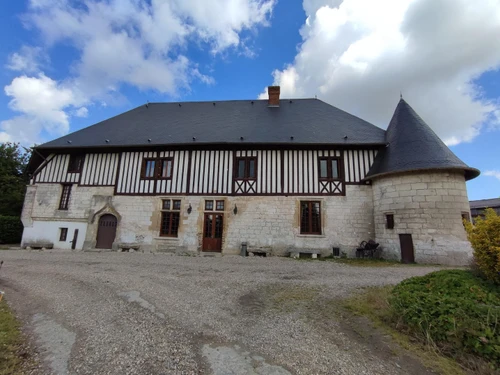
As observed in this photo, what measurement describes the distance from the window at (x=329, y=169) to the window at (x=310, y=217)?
1263mm

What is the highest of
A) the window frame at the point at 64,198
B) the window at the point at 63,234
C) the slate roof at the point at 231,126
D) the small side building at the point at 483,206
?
the slate roof at the point at 231,126

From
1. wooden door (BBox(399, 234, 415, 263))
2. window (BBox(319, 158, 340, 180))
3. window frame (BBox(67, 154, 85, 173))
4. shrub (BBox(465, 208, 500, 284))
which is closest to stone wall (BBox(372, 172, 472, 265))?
wooden door (BBox(399, 234, 415, 263))

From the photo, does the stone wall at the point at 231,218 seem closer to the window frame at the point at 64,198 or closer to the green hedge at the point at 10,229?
the window frame at the point at 64,198

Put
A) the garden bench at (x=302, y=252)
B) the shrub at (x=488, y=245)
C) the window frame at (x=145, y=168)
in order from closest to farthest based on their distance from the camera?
1. the shrub at (x=488, y=245)
2. the garden bench at (x=302, y=252)
3. the window frame at (x=145, y=168)

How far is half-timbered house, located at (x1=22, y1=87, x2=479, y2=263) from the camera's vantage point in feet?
30.0

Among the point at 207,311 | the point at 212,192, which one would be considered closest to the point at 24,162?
the point at 212,192

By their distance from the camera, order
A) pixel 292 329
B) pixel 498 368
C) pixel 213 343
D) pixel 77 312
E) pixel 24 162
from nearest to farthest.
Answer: pixel 498 368
pixel 213 343
pixel 292 329
pixel 77 312
pixel 24 162

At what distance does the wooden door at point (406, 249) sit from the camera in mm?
8398

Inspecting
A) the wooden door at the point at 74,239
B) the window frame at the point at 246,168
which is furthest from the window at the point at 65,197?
the window frame at the point at 246,168

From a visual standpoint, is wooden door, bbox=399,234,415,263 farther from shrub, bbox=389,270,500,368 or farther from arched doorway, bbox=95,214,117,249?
arched doorway, bbox=95,214,117,249

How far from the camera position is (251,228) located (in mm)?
10273

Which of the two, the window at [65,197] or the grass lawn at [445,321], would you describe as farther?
the window at [65,197]

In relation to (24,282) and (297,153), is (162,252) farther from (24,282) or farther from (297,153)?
(297,153)

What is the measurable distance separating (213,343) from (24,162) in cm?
2185
